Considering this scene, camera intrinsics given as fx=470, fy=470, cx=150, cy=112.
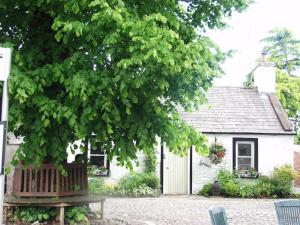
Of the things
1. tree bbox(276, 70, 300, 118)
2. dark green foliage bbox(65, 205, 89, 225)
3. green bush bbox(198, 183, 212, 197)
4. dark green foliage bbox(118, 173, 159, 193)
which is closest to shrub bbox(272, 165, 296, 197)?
green bush bbox(198, 183, 212, 197)

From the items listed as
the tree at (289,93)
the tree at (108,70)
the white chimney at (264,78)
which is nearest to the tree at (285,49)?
the tree at (289,93)

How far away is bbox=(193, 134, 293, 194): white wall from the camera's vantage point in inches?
786

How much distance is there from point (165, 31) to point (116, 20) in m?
0.73

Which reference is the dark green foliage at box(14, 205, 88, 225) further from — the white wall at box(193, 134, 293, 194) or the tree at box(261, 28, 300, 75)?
the tree at box(261, 28, 300, 75)

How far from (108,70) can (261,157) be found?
13.4 meters

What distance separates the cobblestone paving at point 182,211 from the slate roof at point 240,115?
3.39 metres

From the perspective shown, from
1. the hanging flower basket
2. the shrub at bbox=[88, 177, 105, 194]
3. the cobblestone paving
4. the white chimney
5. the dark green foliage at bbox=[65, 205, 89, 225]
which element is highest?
the white chimney

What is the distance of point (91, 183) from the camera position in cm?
1833

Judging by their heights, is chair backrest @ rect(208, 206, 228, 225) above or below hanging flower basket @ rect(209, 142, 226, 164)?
below

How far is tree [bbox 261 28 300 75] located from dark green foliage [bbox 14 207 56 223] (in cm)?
3846

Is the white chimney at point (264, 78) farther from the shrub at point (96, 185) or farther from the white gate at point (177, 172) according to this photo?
the shrub at point (96, 185)

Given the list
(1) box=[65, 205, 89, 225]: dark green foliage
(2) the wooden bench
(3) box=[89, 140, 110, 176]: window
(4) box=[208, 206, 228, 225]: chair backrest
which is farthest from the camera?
(3) box=[89, 140, 110, 176]: window

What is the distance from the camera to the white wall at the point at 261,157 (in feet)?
65.5

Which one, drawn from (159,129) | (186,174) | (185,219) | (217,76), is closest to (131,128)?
(159,129)
